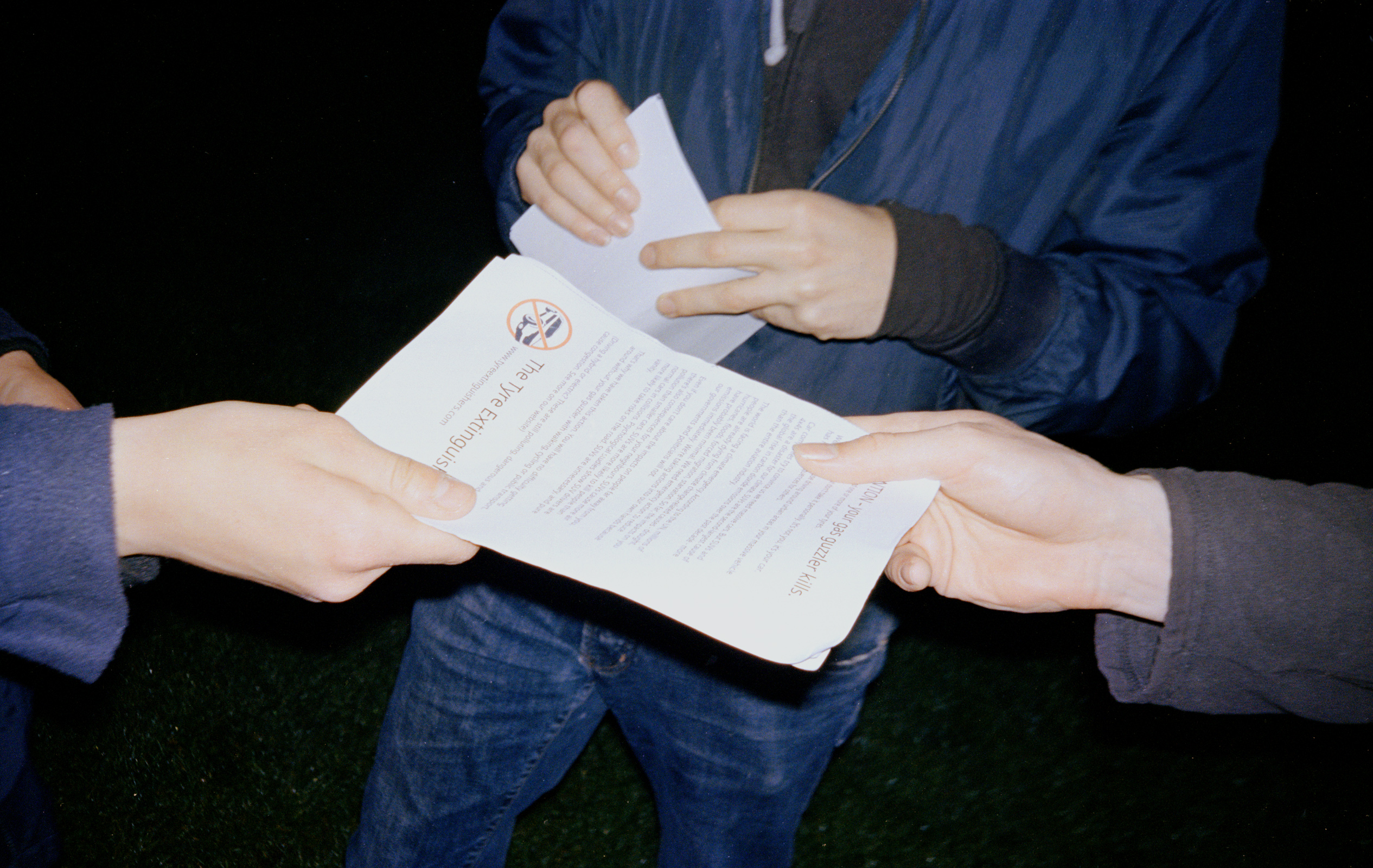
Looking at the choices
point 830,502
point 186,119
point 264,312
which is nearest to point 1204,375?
point 830,502

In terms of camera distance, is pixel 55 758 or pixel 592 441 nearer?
pixel 592 441

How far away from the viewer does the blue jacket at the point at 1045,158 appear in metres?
0.93

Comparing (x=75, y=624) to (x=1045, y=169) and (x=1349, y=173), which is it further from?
(x=1349, y=173)

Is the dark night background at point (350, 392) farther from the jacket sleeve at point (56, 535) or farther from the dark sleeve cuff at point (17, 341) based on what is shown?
the dark sleeve cuff at point (17, 341)

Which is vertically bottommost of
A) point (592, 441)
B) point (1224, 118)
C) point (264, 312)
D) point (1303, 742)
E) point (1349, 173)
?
point (1303, 742)

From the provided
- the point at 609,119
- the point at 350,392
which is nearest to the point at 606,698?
the point at 609,119

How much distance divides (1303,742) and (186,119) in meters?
5.00

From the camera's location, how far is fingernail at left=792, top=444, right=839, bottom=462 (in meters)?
0.84

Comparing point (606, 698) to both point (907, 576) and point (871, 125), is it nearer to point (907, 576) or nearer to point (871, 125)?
point (907, 576)

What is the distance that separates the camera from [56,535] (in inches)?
28.0

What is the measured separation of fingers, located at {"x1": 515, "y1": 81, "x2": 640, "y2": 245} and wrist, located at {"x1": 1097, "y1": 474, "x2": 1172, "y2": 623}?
70cm

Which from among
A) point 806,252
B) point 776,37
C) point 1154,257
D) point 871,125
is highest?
point 776,37

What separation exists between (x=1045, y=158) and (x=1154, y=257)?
0.20m

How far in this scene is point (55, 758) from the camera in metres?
1.98
